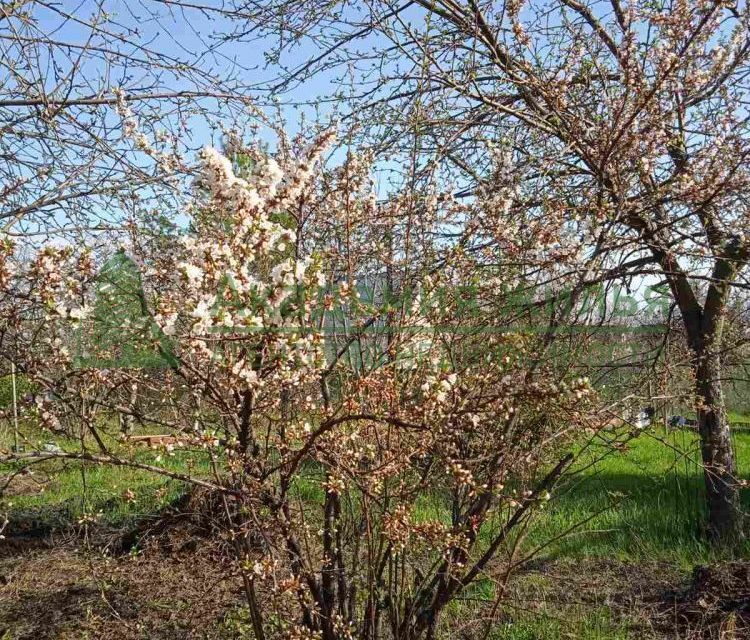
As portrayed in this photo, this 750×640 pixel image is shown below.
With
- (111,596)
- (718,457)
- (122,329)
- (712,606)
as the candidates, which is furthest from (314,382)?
(718,457)

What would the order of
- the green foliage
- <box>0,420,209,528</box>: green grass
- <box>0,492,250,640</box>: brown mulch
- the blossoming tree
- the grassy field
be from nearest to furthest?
the blossoming tree < the green foliage < the grassy field < <box>0,492,250,640</box>: brown mulch < <box>0,420,209,528</box>: green grass

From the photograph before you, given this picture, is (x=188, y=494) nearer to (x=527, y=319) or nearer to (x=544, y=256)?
(x=527, y=319)

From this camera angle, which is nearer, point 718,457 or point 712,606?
point 712,606

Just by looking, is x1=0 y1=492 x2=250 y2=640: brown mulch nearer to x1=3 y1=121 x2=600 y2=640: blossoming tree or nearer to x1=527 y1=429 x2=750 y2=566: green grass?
x1=3 y1=121 x2=600 y2=640: blossoming tree

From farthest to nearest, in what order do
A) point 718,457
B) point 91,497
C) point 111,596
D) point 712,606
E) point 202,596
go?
point 91,497
point 718,457
point 111,596
point 712,606
point 202,596

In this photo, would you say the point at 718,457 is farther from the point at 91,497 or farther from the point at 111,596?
the point at 91,497

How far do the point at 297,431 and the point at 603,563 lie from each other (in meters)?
3.03

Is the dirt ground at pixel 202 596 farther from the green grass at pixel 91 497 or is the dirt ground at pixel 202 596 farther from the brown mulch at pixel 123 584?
the green grass at pixel 91 497

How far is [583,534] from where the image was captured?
190 inches

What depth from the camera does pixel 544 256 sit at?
3.31 meters

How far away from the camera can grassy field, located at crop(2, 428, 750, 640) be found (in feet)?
11.0

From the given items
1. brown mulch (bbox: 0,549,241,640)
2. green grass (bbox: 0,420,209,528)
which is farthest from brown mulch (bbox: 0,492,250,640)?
green grass (bbox: 0,420,209,528)

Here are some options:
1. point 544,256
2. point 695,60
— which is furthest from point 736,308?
point 544,256

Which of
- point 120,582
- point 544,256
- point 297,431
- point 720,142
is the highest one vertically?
point 720,142
